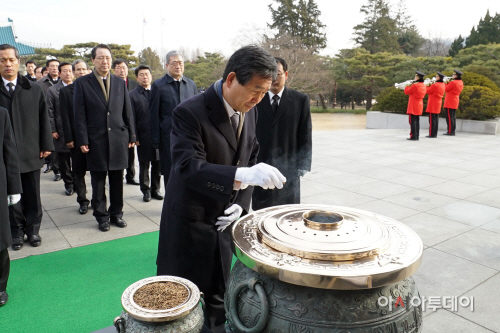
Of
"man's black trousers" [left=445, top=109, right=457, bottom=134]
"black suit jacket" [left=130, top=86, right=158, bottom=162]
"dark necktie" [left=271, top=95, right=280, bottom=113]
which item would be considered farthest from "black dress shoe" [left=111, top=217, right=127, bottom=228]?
"man's black trousers" [left=445, top=109, right=457, bottom=134]

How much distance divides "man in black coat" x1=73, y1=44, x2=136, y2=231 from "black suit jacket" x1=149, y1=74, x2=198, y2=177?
0.47 m

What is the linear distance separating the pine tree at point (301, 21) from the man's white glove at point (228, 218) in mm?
32229

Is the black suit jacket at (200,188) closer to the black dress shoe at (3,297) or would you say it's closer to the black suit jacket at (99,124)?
the black dress shoe at (3,297)

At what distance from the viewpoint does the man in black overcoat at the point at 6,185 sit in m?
2.58

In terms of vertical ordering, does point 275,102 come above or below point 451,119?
above

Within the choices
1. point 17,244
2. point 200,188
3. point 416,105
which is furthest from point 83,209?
point 416,105

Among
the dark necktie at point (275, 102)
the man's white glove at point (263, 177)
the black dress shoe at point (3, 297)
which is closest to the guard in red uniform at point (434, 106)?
the dark necktie at point (275, 102)

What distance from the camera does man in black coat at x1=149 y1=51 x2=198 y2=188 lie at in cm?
468

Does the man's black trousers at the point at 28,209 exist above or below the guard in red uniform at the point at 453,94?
below

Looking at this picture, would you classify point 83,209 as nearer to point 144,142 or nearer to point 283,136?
point 144,142

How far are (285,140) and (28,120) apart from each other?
2.54m

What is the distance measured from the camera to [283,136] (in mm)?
3273

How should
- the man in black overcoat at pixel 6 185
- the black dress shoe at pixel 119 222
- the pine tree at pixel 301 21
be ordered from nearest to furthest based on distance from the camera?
the man in black overcoat at pixel 6 185 → the black dress shoe at pixel 119 222 → the pine tree at pixel 301 21

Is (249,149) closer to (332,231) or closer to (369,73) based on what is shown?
(332,231)
